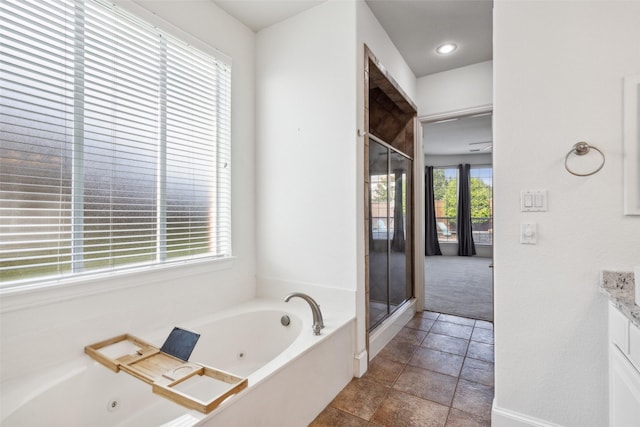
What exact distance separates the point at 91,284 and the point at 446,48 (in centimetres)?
335

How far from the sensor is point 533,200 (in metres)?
1.56

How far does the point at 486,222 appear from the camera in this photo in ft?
25.5

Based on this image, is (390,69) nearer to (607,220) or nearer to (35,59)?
(607,220)

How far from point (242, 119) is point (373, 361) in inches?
88.4

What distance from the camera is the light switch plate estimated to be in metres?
1.54

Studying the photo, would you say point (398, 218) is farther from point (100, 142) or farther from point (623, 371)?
point (100, 142)

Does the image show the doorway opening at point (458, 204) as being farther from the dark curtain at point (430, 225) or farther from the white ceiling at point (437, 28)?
the white ceiling at point (437, 28)

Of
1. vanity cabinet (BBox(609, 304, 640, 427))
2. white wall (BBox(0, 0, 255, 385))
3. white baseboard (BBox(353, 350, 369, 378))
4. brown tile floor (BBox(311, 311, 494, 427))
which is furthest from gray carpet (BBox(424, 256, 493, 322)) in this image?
white wall (BBox(0, 0, 255, 385))

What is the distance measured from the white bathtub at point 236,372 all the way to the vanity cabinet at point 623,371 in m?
1.32

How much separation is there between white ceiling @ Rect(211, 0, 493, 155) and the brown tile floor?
9.00 ft

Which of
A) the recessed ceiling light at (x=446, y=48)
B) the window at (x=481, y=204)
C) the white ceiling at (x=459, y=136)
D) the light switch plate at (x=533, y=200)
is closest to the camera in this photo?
the light switch plate at (x=533, y=200)

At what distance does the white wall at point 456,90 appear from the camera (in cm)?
309

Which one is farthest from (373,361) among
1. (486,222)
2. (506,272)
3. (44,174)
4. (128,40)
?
(486,222)

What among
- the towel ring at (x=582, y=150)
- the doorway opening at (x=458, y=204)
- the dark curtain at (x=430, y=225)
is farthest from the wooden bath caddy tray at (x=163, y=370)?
the dark curtain at (x=430, y=225)
